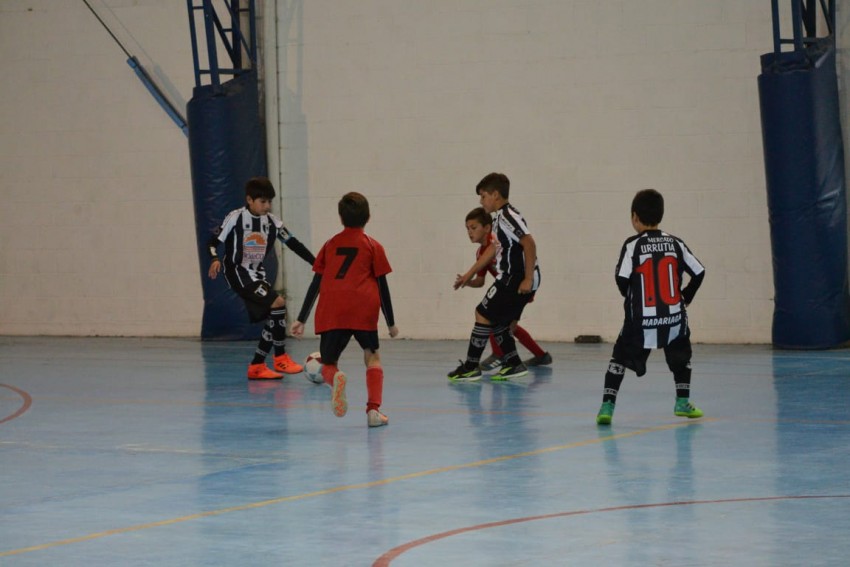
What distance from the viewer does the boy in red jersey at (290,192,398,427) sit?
992 cm

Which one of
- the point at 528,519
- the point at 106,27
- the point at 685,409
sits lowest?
the point at 528,519

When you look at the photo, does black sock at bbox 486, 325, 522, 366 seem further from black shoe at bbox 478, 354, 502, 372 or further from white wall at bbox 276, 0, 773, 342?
white wall at bbox 276, 0, 773, 342

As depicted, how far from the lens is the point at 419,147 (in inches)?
731

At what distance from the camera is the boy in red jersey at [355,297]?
992 cm

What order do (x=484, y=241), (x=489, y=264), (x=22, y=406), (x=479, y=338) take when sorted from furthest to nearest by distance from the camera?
(x=484, y=241) → (x=489, y=264) → (x=479, y=338) → (x=22, y=406)

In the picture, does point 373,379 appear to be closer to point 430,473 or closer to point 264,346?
point 430,473

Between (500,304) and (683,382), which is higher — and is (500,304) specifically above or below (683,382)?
above

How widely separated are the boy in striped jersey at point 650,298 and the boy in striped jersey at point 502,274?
2873 millimetres

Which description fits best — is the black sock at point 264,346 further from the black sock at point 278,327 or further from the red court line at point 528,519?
the red court line at point 528,519

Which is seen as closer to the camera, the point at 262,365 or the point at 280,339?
the point at 262,365

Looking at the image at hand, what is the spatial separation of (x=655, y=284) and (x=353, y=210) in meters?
2.26

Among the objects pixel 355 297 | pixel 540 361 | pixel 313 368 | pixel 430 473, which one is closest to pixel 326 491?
pixel 430 473

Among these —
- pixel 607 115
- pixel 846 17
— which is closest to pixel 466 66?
pixel 607 115

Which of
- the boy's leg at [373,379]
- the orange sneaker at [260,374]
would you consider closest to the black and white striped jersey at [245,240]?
the orange sneaker at [260,374]
